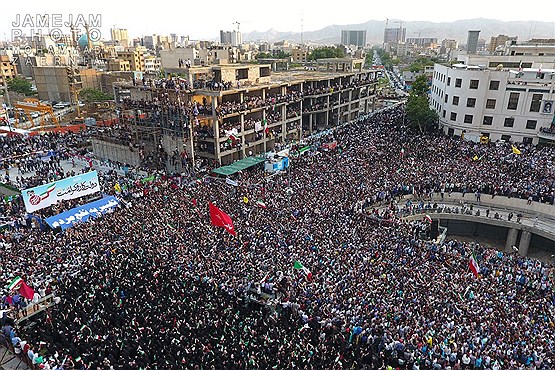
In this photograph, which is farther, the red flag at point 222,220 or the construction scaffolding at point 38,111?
the construction scaffolding at point 38,111

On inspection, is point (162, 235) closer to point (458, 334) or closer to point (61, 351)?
point (61, 351)

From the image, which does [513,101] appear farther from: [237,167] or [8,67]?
[8,67]

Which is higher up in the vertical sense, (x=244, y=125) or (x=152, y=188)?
(x=244, y=125)

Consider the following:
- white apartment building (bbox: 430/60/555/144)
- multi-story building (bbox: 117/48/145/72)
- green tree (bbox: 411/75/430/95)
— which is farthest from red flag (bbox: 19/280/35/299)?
multi-story building (bbox: 117/48/145/72)

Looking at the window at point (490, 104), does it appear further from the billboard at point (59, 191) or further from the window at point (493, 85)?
the billboard at point (59, 191)

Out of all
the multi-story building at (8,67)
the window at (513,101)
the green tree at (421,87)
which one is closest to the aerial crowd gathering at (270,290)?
the window at (513,101)

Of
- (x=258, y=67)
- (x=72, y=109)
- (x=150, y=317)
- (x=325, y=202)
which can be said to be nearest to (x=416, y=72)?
(x=258, y=67)

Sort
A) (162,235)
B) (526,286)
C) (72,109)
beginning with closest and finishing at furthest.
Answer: (526,286)
(162,235)
(72,109)
